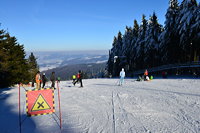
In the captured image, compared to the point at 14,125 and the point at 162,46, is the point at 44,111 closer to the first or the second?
the point at 14,125

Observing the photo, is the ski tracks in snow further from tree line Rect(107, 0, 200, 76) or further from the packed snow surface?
tree line Rect(107, 0, 200, 76)

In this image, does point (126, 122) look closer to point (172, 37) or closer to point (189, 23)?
point (189, 23)

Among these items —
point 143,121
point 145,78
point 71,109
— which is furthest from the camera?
A: point 145,78

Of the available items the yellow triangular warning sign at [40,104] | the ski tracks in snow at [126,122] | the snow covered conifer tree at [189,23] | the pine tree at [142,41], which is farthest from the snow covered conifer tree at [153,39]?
the yellow triangular warning sign at [40,104]

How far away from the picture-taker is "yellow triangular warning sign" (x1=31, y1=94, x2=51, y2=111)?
275 inches

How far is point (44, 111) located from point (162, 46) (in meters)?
27.8

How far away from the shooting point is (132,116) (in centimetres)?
729

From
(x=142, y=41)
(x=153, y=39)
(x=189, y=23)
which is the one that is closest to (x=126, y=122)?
(x=189, y=23)

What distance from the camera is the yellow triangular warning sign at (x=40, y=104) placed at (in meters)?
6.97

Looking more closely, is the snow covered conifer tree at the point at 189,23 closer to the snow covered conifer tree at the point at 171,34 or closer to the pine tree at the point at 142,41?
the snow covered conifer tree at the point at 171,34

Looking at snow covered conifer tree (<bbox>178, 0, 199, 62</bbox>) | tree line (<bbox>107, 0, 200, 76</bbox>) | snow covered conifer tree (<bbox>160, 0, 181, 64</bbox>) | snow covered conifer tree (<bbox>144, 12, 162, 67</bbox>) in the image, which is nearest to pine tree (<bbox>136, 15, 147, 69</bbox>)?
tree line (<bbox>107, 0, 200, 76</bbox>)

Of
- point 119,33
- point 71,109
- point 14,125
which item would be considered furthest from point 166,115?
point 119,33

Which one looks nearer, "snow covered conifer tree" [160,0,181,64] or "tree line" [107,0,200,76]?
"tree line" [107,0,200,76]

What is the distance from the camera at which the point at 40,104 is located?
7.06 meters
